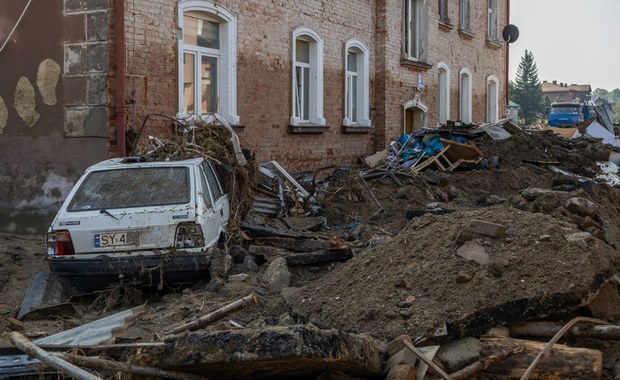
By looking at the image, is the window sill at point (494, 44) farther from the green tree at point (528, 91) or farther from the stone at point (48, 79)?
the green tree at point (528, 91)

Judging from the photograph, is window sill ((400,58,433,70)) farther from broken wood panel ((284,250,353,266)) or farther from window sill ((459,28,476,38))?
broken wood panel ((284,250,353,266))

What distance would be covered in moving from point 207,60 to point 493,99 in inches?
711

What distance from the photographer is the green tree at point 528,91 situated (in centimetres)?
9975

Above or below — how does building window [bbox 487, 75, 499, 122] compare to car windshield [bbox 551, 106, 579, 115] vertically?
below

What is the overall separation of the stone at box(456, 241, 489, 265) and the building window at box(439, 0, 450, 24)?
18970 mm

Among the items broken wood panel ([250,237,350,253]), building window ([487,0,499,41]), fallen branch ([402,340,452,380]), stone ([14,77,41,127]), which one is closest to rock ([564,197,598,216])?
broken wood panel ([250,237,350,253])

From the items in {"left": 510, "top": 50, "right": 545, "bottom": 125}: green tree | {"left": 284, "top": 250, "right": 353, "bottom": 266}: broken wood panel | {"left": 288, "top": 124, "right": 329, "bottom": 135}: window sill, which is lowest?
{"left": 284, "top": 250, "right": 353, "bottom": 266}: broken wood panel

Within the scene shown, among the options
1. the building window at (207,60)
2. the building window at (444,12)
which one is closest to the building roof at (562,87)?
the building window at (444,12)

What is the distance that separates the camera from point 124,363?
5.31 meters

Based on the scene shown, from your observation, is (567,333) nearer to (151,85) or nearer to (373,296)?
(373,296)

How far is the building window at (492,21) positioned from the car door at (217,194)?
2138 centimetres

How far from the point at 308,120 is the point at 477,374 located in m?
13.1

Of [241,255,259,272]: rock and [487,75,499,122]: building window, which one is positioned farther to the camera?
[487,75,499,122]: building window

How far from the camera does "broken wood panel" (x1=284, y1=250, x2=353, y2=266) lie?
9789 millimetres
